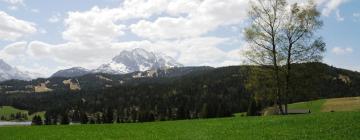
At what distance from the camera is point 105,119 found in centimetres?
19875

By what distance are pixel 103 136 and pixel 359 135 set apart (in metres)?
18.3

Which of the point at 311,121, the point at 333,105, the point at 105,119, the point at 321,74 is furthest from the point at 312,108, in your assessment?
the point at 311,121

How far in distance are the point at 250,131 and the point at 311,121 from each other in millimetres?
5423

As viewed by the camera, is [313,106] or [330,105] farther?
[313,106]

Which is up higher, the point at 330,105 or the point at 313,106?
the point at 330,105

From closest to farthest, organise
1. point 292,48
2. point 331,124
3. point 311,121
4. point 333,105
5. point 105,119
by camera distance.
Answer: point 331,124 < point 311,121 < point 292,48 < point 333,105 < point 105,119

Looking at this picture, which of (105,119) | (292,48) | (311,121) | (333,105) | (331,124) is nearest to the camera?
(331,124)

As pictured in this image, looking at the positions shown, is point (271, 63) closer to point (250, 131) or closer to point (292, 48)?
point (292, 48)

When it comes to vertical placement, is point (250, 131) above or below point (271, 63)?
below

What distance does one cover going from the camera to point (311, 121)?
113 feet

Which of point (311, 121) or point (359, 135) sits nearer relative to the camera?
point (359, 135)

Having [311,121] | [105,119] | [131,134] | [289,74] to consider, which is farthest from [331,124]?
[105,119]

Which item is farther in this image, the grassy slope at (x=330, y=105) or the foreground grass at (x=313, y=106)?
the foreground grass at (x=313, y=106)

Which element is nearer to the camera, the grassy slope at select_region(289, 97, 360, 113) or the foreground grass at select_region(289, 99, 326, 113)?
the grassy slope at select_region(289, 97, 360, 113)
